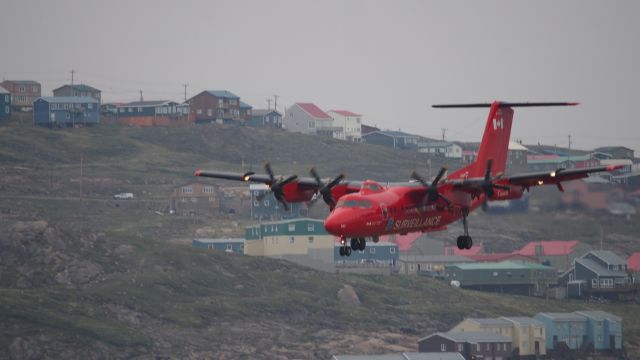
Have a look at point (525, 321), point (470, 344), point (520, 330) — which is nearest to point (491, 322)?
point (520, 330)

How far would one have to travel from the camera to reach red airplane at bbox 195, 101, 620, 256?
83.1 m

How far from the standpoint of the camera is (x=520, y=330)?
7131 inches

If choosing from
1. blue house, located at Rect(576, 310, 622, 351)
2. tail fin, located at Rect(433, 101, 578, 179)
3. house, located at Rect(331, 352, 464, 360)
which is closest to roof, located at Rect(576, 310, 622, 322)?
blue house, located at Rect(576, 310, 622, 351)

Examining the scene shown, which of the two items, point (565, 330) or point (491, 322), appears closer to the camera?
point (491, 322)

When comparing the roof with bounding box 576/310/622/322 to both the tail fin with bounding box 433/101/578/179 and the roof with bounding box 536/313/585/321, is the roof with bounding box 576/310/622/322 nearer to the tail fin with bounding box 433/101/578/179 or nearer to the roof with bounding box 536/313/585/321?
the roof with bounding box 536/313/585/321

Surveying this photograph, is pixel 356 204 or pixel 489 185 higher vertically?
pixel 489 185

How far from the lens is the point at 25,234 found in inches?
7751

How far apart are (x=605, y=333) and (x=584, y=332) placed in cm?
313

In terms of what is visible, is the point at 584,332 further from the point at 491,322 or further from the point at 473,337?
the point at 473,337

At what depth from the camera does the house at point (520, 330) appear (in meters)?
181

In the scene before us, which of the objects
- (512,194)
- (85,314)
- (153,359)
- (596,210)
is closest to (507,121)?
(512,194)

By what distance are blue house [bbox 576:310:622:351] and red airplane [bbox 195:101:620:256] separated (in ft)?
313

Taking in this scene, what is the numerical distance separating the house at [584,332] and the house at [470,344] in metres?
7.97

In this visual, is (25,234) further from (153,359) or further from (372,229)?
(372,229)
